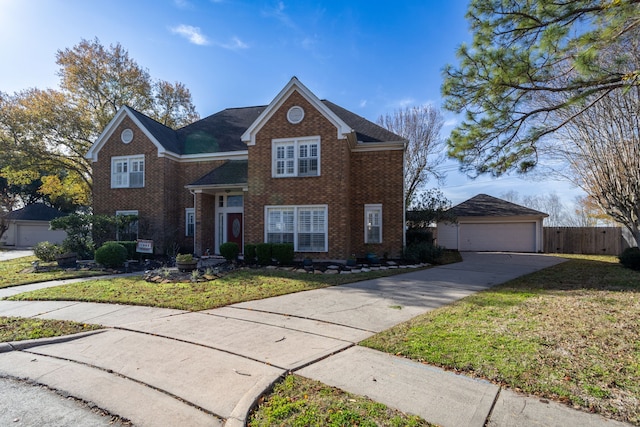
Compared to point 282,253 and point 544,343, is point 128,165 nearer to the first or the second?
point 282,253

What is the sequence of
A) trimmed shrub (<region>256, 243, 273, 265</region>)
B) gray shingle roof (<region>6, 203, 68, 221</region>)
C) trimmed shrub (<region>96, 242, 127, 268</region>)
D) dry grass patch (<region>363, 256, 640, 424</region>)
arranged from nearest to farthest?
dry grass patch (<region>363, 256, 640, 424</region>) < trimmed shrub (<region>96, 242, 127, 268</region>) < trimmed shrub (<region>256, 243, 273, 265</region>) < gray shingle roof (<region>6, 203, 68, 221</region>)

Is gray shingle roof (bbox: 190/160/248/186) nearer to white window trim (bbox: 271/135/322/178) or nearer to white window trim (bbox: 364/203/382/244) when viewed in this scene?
white window trim (bbox: 271/135/322/178)

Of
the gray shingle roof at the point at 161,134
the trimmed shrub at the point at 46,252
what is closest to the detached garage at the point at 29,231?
the gray shingle roof at the point at 161,134

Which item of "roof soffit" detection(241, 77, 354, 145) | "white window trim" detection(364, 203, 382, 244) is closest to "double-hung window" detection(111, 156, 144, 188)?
"roof soffit" detection(241, 77, 354, 145)

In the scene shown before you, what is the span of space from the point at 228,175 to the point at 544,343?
46.0 ft

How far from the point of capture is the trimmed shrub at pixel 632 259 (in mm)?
12781

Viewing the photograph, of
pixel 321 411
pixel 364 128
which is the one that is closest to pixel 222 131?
pixel 364 128

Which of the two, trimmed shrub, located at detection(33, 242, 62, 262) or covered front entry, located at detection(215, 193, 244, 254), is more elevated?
covered front entry, located at detection(215, 193, 244, 254)

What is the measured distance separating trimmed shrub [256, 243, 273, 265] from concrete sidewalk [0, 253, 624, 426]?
629cm

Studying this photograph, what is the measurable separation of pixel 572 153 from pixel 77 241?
22554mm

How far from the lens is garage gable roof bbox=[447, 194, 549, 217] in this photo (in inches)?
915

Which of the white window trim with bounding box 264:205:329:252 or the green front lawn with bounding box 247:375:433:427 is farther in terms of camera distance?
the white window trim with bounding box 264:205:329:252

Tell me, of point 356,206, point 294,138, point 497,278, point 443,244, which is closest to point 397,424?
point 497,278

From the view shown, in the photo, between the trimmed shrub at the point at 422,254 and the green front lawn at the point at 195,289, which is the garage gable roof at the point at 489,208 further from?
the green front lawn at the point at 195,289
